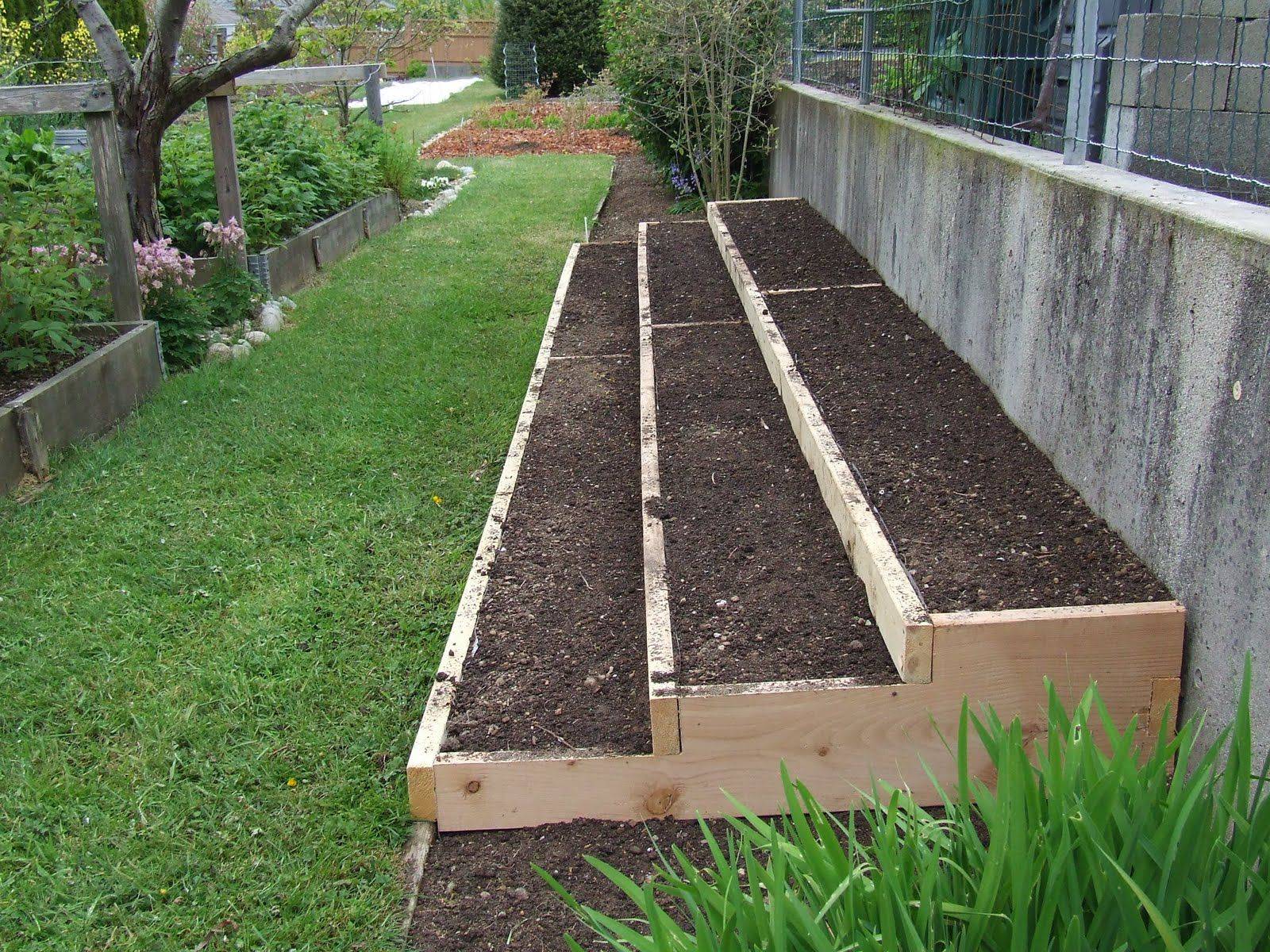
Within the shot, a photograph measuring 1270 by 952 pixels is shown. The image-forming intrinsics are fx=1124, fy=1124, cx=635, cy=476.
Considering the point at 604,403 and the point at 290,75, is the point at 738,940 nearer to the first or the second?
the point at 604,403

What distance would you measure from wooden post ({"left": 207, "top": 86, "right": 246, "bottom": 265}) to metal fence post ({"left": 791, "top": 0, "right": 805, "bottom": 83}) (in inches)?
186

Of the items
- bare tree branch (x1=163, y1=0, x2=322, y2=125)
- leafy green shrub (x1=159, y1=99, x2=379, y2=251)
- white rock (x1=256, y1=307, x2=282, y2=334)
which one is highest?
bare tree branch (x1=163, y1=0, x2=322, y2=125)

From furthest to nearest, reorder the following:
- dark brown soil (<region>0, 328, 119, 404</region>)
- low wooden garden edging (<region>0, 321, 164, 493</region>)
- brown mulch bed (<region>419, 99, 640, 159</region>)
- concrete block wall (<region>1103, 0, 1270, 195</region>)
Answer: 1. brown mulch bed (<region>419, 99, 640, 159</region>)
2. dark brown soil (<region>0, 328, 119, 404</region>)
3. low wooden garden edging (<region>0, 321, 164, 493</region>)
4. concrete block wall (<region>1103, 0, 1270, 195</region>)

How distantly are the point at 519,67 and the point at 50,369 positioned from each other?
22534mm

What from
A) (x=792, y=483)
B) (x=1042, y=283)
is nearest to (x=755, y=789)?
(x=792, y=483)

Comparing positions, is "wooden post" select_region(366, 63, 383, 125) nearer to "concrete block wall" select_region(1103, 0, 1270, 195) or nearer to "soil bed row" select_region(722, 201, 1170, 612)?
"soil bed row" select_region(722, 201, 1170, 612)

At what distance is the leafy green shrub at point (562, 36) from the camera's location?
25.7 metres

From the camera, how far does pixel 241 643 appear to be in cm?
348

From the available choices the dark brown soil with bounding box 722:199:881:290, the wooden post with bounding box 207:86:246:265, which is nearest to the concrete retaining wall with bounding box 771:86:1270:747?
the dark brown soil with bounding box 722:199:881:290

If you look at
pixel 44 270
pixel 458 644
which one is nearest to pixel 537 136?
pixel 44 270

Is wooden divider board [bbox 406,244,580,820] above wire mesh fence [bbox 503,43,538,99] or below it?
below

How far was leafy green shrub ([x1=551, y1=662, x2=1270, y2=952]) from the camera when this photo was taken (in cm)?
154

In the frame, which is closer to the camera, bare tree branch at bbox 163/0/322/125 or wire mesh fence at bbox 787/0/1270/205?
wire mesh fence at bbox 787/0/1270/205

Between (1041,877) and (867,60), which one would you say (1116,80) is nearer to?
(1041,877)
